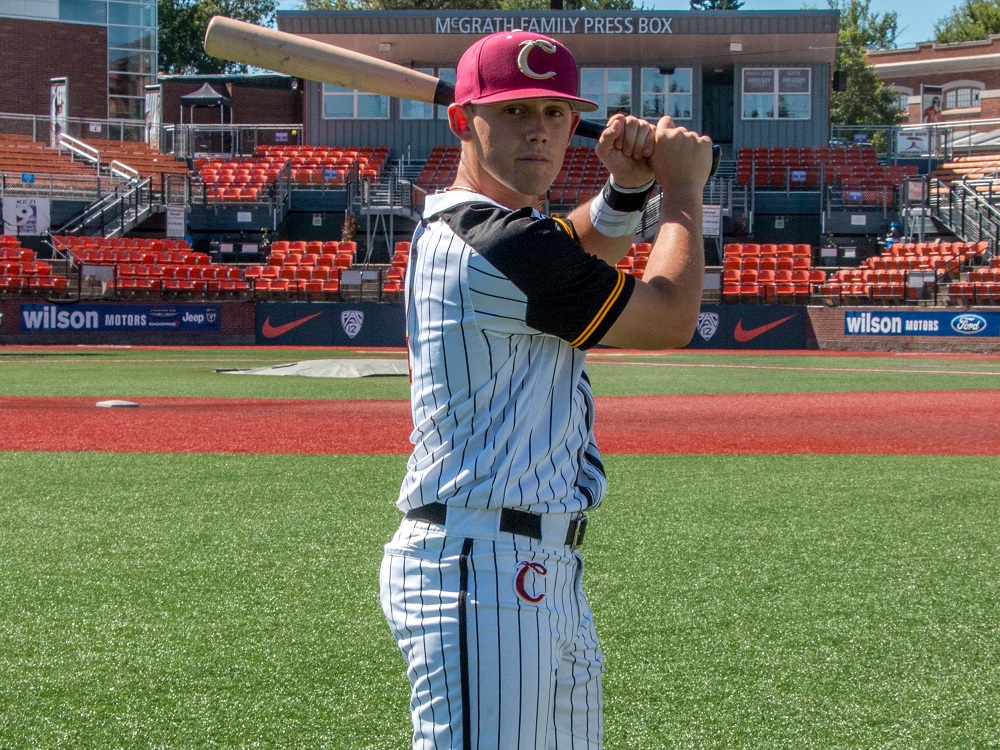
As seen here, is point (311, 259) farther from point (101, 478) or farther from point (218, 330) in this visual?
point (101, 478)

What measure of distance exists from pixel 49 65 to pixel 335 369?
1290 inches

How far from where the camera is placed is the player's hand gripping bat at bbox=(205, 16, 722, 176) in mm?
2801

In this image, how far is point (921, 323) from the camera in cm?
2627

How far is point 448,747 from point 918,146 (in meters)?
40.0

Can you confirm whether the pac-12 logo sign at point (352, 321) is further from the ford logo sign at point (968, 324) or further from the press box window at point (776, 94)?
the press box window at point (776, 94)

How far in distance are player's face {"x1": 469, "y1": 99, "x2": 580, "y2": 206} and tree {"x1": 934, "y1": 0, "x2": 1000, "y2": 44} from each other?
2820 inches

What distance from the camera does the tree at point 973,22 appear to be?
222ft

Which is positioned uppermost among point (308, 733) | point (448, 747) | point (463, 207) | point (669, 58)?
point (669, 58)

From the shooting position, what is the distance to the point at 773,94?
1507 inches

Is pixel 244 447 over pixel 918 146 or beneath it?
beneath

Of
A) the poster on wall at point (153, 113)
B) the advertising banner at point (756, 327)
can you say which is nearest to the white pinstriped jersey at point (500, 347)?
the advertising banner at point (756, 327)

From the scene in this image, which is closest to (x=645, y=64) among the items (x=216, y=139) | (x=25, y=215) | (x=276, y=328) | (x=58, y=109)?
(x=216, y=139)

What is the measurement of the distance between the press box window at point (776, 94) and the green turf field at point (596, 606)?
31556mm

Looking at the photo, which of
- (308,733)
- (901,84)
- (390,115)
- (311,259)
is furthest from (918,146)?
(308,733)
